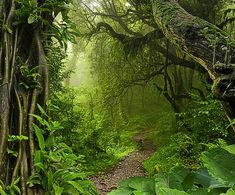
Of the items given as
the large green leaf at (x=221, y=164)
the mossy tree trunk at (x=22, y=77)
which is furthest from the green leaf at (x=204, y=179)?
the mossy tree trunk at (x=22, y=77)

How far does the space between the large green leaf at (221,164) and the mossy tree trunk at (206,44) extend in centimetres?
117

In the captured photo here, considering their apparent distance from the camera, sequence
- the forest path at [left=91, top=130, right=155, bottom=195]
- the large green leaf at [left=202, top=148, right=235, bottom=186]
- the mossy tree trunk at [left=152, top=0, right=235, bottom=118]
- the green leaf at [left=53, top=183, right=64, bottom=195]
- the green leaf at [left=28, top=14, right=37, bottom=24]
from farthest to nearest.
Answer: the forest path at [left=91, top=130, right=155, bottom=195] < the green leaf at [left=28, top=14, right=37, bottom=24] < the mossy tree trunk at [left=152, top=0, right=235, bottom=118] < the green leaf at [left=53, top=183, right=64, bottom=195] < the large green leaf at [left=202, top=148, right=235, bottom=186]

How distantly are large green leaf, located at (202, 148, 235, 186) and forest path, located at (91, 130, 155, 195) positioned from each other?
16.5ft

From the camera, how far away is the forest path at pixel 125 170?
736 centimetres

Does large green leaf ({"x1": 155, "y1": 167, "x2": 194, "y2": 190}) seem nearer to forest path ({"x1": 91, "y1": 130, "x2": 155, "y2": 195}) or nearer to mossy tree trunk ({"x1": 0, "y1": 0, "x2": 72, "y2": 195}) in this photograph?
mossy tree trunk ({"x1": 0, "y1": 0, "x2": 72, "y2": 195})

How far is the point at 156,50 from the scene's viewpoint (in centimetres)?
1146

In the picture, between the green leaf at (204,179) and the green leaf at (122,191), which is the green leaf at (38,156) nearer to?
the green leaf at (122,191)

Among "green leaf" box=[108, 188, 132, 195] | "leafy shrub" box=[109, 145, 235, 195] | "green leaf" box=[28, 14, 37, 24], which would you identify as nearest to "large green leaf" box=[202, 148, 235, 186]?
"leafy shrub" box=[109, 145, 235, 195]

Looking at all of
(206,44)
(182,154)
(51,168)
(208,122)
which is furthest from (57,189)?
(182,154)

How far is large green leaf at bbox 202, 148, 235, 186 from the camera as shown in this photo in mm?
883

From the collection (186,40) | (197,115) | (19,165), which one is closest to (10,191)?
(19,165)

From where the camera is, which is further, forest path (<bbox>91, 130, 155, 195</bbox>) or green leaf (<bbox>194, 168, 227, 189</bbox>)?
forest path (<bbox>91, 130, 155, 195</bbox>)

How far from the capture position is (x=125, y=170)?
30.8 ft

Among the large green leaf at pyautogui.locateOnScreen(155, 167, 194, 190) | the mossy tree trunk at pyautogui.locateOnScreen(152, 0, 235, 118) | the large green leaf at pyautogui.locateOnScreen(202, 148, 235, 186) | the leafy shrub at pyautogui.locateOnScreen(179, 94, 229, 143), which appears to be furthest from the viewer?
the leafy shrub at pyautogui.locateOnScreen(179, 94, 229, 143)
